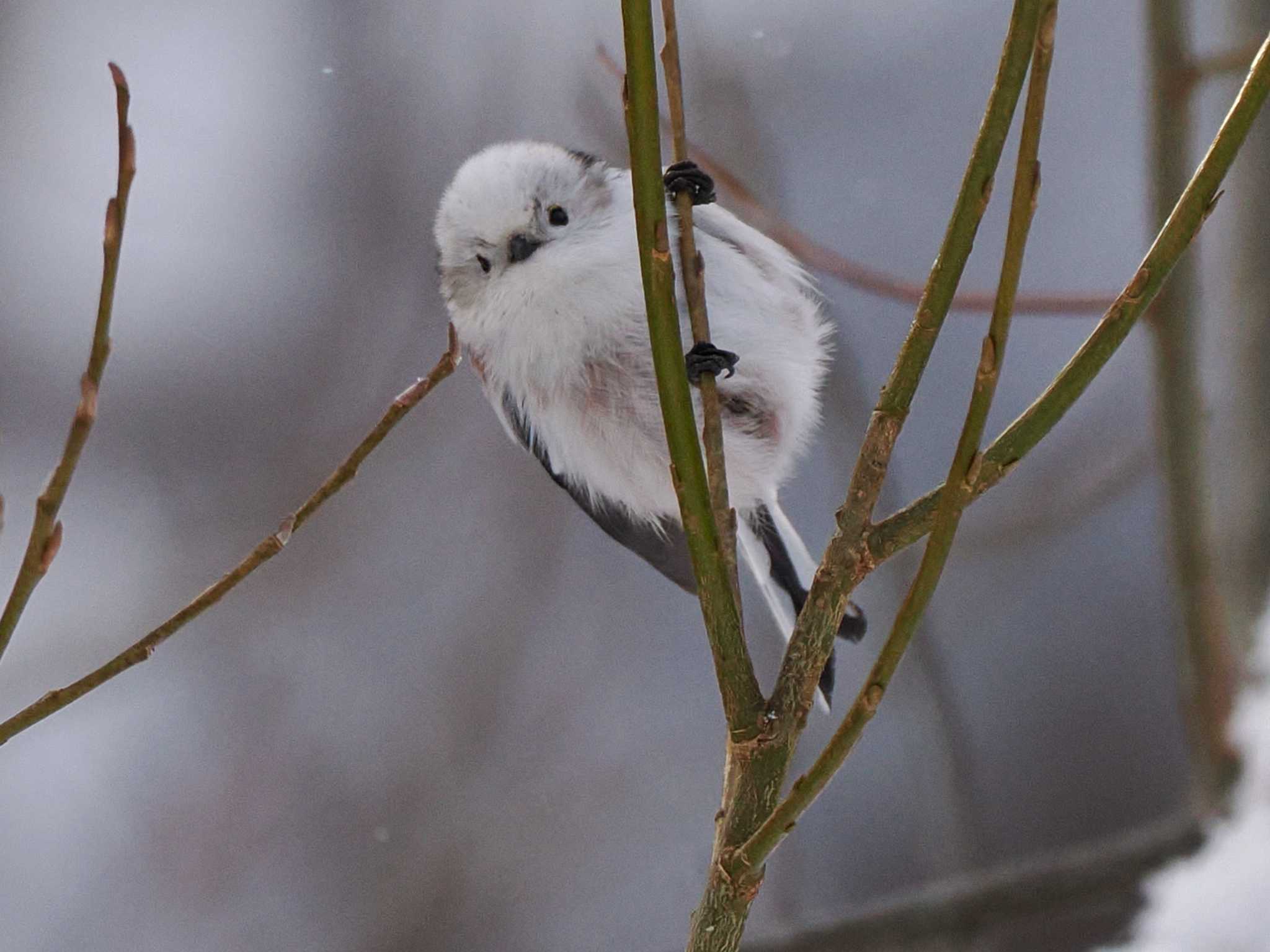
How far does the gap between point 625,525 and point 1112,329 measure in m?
0.70

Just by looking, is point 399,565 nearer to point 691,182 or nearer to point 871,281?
point 871,281

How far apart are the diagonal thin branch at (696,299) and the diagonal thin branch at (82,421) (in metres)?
0.25

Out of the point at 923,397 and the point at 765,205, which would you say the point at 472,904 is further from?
the point at 765,205

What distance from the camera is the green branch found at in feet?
1.66

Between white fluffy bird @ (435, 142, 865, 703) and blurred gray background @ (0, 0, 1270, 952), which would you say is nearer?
white fluffy bird @ (435, 142, 865, 703)

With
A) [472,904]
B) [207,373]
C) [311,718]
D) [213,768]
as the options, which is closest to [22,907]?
[213,768]

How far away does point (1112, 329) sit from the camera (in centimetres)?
53

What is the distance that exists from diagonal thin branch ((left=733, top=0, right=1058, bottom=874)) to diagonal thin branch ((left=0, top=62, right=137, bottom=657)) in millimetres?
322

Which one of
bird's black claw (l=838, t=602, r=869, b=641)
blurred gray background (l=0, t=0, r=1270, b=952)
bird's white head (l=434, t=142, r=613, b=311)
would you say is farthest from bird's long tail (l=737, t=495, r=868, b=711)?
blurred gray background (l=0, t=0, r=1270, b=952)

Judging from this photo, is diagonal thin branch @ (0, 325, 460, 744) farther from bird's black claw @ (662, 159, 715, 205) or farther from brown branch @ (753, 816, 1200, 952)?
brown branch @ (753, 816, 1200, 952)

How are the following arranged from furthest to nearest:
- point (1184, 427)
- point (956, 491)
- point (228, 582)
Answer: point (1184, 427)
point (228, 582)
point (956, 491)

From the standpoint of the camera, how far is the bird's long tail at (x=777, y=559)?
106 cm

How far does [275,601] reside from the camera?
2.61m

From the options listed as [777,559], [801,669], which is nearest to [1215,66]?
[777,559]
